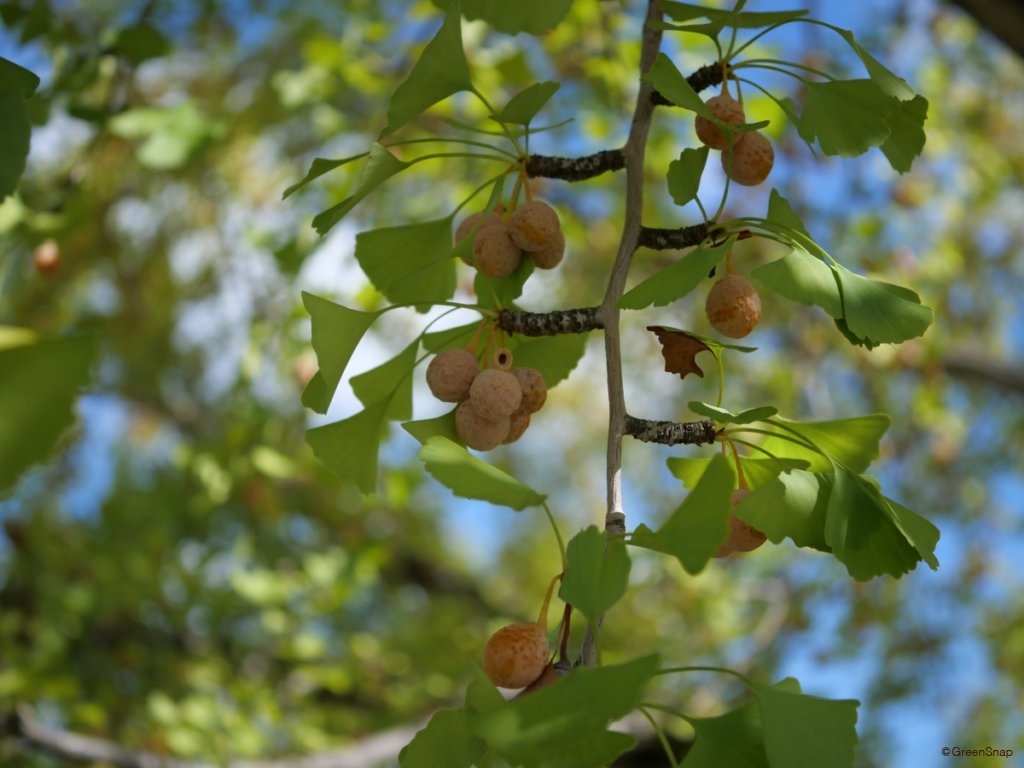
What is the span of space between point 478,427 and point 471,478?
0.37 ft

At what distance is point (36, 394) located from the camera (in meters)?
0.33

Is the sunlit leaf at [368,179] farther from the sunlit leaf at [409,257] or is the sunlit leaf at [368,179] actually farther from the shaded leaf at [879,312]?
the shaded leaf at [879,312]

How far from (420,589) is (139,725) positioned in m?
1.17

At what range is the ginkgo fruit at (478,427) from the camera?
64 centimetres

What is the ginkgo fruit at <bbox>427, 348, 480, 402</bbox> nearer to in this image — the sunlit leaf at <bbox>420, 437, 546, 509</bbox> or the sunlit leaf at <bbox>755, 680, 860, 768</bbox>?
the sunlit leaf at <bbox>420, 437, 546, 509</bbox>

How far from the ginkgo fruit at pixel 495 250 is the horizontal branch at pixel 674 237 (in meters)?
0.09

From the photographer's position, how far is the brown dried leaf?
2.15 feet

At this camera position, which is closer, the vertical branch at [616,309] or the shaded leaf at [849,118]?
the vertical branch at [616,309]

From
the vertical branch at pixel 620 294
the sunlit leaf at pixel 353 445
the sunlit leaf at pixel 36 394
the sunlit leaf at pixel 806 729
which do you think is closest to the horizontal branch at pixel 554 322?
the vertical branch at pixel 620 294

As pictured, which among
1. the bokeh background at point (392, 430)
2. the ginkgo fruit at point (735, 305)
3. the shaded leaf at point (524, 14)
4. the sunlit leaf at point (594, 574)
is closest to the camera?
the sunlit leaf at point (594, 574)

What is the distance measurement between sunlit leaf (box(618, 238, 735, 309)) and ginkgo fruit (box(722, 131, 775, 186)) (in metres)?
0.11

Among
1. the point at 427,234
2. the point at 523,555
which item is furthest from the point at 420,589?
the point at 427,234

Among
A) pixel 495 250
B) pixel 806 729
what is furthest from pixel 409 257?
pixel 806 729

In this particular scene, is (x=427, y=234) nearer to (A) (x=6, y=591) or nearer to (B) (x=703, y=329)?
(B) (x=703, y=329)
